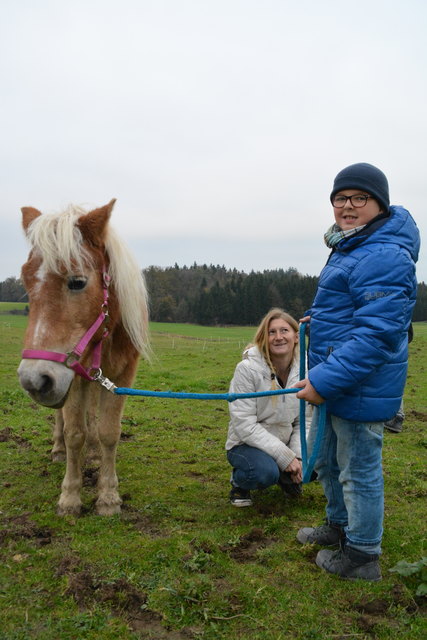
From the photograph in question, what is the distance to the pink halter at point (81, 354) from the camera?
299cm

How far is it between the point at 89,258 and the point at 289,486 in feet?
9.31

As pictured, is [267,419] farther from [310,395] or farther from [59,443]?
[59,443]

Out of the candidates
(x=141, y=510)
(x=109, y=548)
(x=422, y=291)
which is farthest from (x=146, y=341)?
(x=422, y=291)

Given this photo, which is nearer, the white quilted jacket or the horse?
the horse

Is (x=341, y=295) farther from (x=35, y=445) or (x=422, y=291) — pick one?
(x=422, y=291)

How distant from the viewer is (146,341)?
456cm

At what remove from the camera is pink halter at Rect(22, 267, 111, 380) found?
118 inches

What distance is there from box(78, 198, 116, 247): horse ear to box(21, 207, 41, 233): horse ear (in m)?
0.56

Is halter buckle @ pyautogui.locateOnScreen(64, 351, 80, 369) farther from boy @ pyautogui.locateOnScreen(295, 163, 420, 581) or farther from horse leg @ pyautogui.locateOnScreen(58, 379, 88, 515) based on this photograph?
boy @ pyautogui.locateOnScreen(295, 163, 420, 581)

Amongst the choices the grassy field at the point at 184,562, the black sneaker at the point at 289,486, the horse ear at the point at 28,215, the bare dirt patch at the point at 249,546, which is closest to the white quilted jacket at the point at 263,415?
the black sneaker at the point at 289,486

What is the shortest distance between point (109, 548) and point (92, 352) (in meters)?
1.47

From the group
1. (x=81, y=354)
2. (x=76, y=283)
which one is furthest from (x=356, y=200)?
(x=81, y=354)

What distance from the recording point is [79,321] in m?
3.26

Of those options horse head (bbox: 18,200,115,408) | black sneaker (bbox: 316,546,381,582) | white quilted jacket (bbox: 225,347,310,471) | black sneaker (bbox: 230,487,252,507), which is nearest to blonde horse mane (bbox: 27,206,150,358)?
horse head (bbox: 18,200,115,408)
